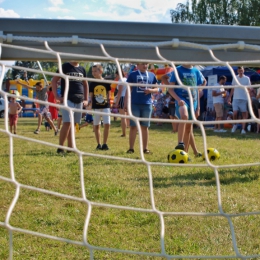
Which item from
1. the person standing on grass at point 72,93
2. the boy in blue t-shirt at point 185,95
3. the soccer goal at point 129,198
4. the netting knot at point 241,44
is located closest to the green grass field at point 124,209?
the soccer goal at point 129,198

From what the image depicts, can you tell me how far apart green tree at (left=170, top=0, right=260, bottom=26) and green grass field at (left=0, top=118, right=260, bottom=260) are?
32.4 m

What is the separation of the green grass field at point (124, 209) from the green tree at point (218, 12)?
106ft

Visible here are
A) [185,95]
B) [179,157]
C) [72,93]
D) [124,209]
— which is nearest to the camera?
[124,209]

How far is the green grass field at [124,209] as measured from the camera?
Answer: 266 centimetres

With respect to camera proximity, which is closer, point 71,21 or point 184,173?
point 71,21

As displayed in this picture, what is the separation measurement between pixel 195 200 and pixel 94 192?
0.81m

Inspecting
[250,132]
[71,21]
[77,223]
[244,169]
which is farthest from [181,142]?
[250,132]

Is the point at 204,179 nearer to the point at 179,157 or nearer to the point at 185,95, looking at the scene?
the point at 179,157

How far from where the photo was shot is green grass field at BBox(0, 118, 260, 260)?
105 inches

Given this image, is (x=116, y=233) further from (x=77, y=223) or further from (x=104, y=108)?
(x=104, y=108)

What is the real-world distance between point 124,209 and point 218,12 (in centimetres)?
3745

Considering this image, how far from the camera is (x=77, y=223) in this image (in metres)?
3.14

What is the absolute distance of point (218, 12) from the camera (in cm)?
3794

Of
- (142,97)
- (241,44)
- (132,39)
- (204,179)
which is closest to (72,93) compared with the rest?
(142,97)
